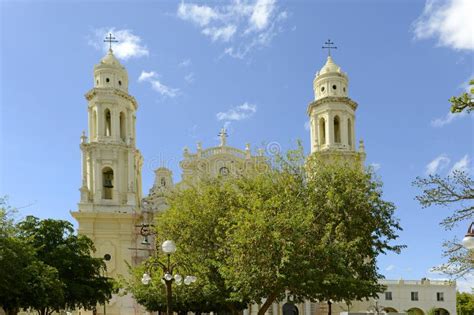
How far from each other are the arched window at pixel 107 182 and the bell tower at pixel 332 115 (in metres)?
16.7

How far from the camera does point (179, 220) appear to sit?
34062 mm

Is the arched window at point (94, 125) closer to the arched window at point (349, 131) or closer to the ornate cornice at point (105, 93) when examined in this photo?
the ornate cornice at point (105, 93)

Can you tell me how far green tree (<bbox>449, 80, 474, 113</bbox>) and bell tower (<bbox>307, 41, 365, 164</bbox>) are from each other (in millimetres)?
43098

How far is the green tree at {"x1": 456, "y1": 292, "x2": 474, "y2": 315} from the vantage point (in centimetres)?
8300

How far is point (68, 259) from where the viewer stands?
39.5m

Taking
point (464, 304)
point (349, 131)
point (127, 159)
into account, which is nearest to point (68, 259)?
point (127, 159)

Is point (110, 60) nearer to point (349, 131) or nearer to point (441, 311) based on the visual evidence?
point (349, 131)

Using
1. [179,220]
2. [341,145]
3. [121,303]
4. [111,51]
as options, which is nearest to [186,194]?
[179,220]

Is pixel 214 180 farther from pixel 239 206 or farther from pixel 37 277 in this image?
pixel 37 277

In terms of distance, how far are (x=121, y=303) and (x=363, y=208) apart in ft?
89.7

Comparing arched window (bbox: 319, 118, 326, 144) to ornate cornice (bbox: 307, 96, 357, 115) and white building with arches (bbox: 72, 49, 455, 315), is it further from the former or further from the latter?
ornate cornice (bbox: 307, 96, 357, 115)

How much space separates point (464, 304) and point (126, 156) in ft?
162

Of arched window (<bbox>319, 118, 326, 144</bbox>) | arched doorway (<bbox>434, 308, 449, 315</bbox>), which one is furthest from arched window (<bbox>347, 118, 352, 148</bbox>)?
arched doorway (<bbox>434, 308, 449, 315</bbox>)

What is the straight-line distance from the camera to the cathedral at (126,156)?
181ft
